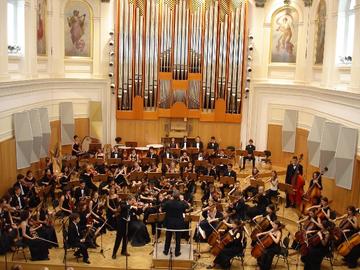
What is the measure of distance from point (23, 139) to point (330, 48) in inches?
432

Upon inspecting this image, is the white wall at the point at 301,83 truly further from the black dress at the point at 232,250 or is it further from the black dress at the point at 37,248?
the black dress at the point at 37,248

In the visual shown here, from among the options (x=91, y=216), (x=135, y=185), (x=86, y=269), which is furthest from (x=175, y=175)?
(x=86, y=269)

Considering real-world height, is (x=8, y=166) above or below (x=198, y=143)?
below

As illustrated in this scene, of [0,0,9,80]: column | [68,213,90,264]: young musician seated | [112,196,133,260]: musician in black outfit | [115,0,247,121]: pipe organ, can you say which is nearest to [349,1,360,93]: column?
[115,0,247,121]: pipe organ

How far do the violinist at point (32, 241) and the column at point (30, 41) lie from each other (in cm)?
660

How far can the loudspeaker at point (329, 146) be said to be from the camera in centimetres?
1608

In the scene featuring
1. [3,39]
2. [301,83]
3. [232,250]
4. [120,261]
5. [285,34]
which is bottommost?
[120,261]

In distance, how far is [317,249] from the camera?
12250mm

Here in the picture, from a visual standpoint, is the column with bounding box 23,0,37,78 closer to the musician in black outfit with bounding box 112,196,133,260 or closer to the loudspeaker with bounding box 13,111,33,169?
the loudspeaker with bounding box 13,111,33,169

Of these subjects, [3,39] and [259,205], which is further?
[259,205]

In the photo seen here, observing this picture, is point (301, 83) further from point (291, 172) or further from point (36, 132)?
point (36, 132)

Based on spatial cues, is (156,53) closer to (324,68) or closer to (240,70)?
(240,70)

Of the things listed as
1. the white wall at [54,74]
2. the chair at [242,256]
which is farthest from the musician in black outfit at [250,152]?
the chair at [242,256]

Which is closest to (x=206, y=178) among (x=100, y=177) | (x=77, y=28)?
(x=100, y=177)
